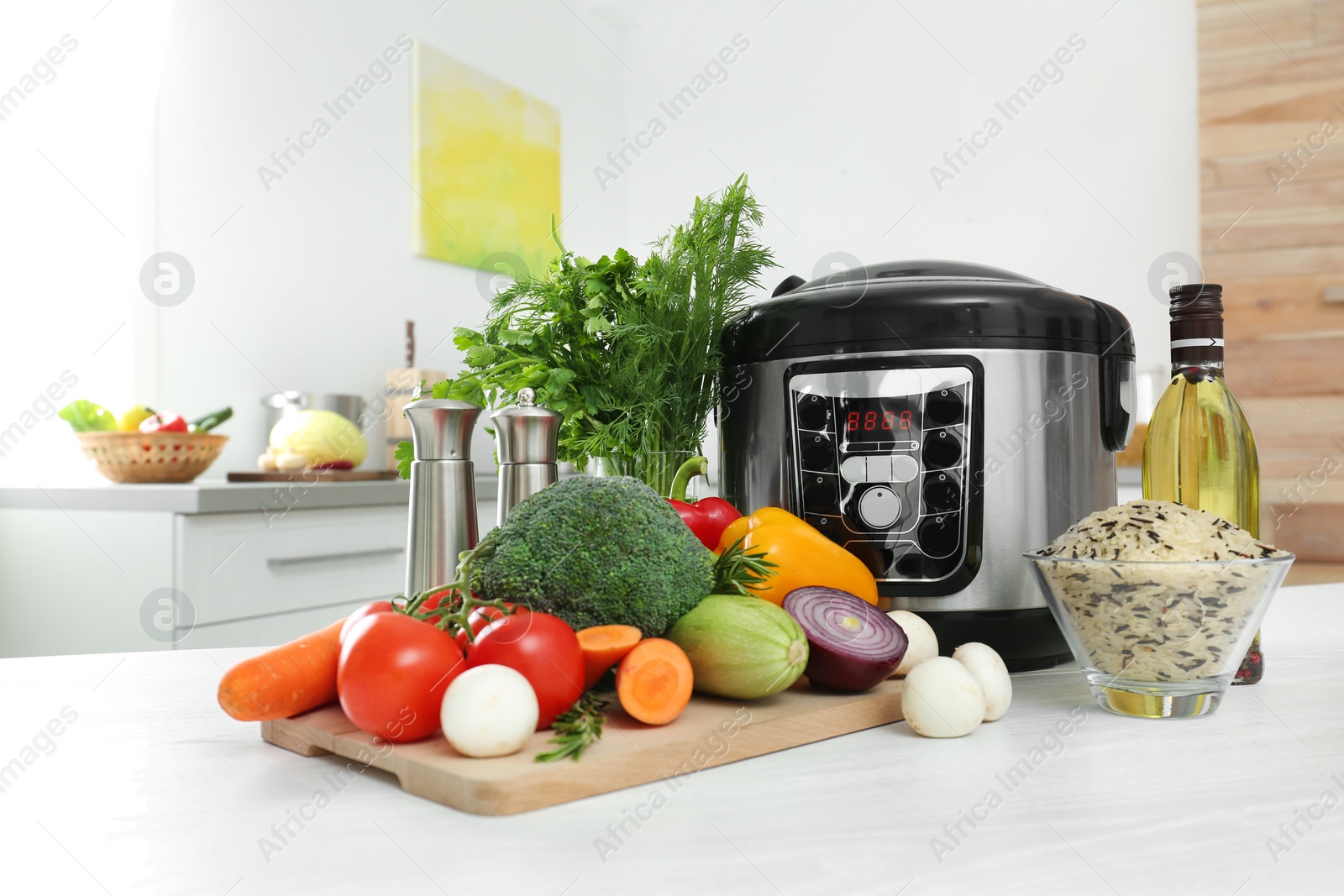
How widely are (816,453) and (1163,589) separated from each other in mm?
309

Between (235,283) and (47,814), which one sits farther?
(235,283)

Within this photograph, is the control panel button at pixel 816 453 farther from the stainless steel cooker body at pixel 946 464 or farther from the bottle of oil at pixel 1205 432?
the bottle of oil at pixel 1205 432

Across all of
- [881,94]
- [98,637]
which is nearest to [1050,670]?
[98,637]

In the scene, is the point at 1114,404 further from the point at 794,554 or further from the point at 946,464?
the point at 794,554

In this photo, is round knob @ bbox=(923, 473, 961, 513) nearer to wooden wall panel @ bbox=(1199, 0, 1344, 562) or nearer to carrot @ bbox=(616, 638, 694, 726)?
carrot @ bbox=(616, 638, 694, 726)

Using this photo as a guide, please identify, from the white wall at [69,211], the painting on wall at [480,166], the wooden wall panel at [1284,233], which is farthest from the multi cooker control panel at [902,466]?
the painting on wall at [480,166]

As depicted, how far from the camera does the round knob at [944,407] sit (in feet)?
2.66

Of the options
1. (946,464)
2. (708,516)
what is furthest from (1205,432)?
(708,516)

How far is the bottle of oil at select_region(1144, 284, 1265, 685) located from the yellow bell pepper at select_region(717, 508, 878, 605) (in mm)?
259

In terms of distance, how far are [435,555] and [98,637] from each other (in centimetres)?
151

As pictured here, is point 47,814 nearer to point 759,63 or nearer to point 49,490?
point 49,490

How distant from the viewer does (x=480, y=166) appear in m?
3.28

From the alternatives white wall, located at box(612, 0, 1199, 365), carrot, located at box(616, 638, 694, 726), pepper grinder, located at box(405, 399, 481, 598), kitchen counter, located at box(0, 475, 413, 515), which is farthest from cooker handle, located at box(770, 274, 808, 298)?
white wall, located at box(612, 0, 1199, 365)

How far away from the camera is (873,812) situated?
1.62 feet
